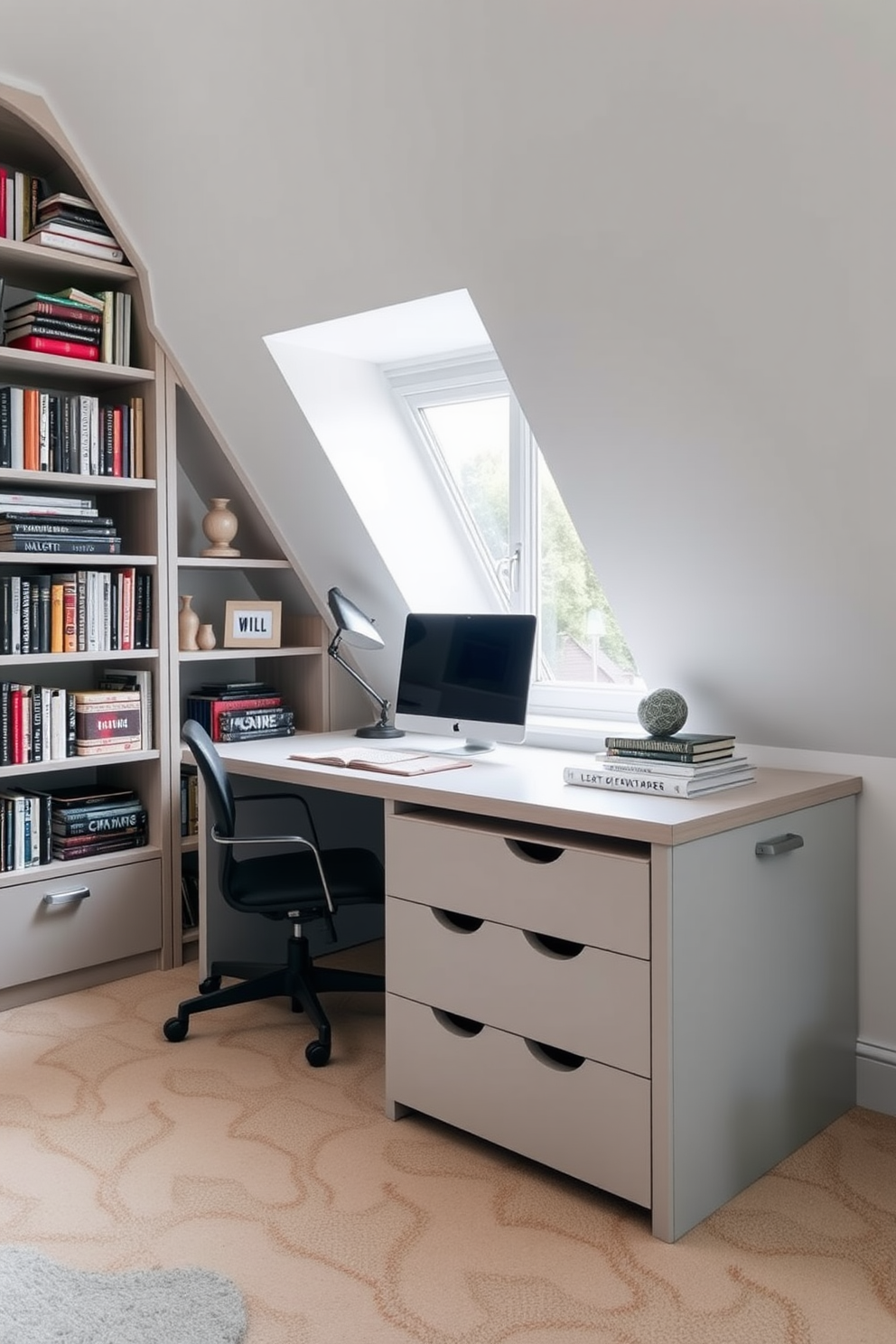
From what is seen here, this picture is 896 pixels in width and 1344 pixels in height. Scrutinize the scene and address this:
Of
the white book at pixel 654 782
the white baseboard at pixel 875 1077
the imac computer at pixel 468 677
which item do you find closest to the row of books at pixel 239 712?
the imac computer at pixel 468 677

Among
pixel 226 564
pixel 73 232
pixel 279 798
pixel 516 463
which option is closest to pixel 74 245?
pixel 73 232

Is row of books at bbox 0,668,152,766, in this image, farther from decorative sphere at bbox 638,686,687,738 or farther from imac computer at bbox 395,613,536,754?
decorative sphere at bbox 638,686,687,738

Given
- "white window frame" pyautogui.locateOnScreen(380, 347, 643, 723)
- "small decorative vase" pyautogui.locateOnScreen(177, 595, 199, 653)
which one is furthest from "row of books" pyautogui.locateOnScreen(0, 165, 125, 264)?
"small decorative vase" pyautogui.locateOnScreen(177, 595, 199, 653)

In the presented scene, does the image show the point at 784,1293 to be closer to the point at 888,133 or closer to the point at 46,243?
the point at 888,133

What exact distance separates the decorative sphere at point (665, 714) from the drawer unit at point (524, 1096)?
71 cm

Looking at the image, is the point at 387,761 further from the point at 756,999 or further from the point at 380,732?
the point at 756,999

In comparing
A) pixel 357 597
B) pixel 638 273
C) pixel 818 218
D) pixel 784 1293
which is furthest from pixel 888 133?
pixel 357 597

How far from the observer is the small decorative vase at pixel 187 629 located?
11.2ft

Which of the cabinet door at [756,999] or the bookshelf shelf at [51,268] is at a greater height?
the bookshelf shelf at [51,268]

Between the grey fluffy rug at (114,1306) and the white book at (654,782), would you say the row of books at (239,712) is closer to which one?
the white book at (654,782)

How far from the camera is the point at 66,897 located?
3111mm

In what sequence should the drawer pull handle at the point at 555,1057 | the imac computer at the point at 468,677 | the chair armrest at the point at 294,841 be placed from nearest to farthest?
the drawer pull handle at the point at 555,1057 → the chair armrest at the point at 294,841 → the imac computer at the point at 468,677

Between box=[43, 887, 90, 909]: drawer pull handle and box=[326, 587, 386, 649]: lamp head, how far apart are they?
101 centimetres

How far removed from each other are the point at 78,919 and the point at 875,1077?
6.79 ft
